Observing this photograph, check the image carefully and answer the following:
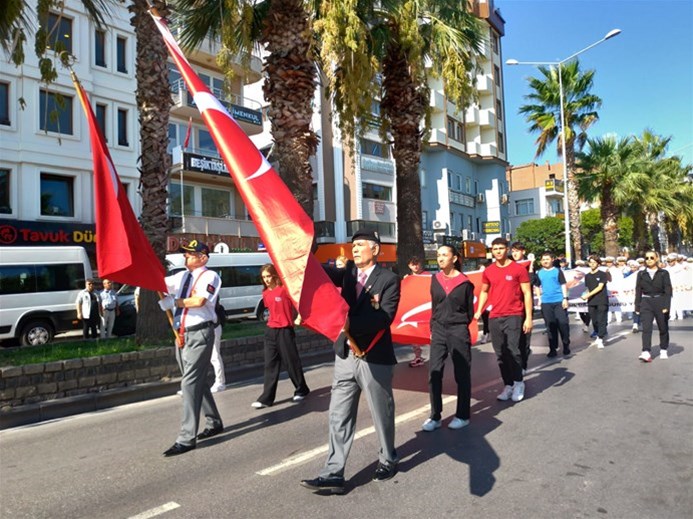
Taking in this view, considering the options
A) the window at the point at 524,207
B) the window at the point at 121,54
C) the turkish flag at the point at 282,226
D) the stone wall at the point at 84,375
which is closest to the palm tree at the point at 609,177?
the window at the point at 121,54

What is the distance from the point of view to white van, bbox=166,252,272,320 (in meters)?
20.4

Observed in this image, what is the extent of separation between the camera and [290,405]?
275 inches

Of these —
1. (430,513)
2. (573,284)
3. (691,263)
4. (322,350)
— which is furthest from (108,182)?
(691,263)

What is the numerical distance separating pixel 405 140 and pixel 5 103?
16258mm

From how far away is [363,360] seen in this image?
4.10 m

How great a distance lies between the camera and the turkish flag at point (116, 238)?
Result: 5.05 m

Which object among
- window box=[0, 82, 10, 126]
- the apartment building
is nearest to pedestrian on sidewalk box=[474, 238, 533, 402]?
the apartment building

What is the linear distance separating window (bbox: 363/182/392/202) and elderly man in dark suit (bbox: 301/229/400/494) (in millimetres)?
31606

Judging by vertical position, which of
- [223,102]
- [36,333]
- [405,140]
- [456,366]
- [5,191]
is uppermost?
[223,102]

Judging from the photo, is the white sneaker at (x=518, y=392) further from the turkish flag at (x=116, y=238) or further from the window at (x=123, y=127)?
the window at (x=123, y=127)

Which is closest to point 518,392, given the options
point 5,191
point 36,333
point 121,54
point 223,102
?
point 36,333

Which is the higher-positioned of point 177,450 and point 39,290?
Result: point 39,290

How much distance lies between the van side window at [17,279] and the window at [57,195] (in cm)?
799

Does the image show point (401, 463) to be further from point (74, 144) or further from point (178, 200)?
point (178, 200)
